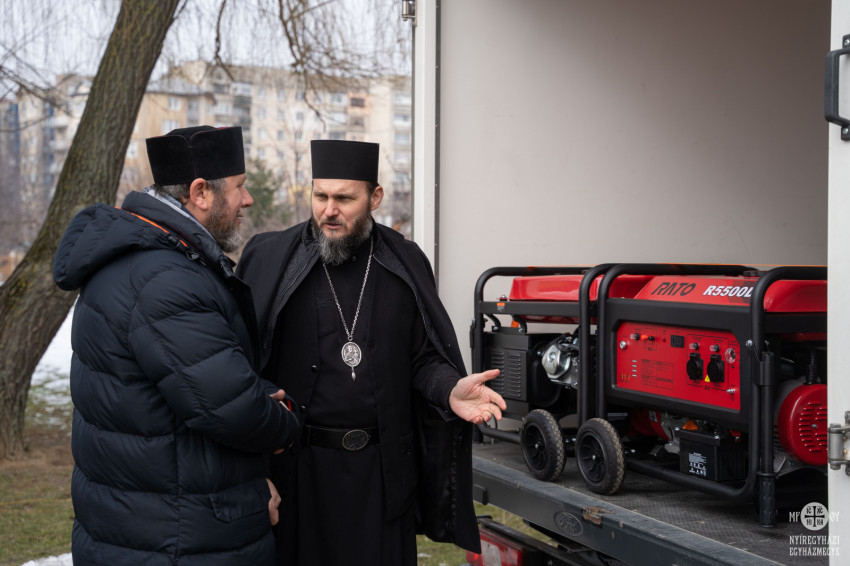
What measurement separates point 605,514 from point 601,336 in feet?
2.18

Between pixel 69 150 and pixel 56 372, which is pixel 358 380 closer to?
pixel 69 150

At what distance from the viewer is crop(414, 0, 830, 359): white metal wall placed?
3.80 meters

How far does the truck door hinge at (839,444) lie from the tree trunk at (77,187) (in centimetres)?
710

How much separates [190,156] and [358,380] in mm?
980

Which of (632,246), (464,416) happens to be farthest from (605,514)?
(632,246)

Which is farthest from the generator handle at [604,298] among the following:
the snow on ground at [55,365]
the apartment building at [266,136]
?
the apartment building at [266,136]

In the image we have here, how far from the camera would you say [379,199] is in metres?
3.33

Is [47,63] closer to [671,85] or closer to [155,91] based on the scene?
[155,91]

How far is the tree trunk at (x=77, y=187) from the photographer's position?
25.8 ft

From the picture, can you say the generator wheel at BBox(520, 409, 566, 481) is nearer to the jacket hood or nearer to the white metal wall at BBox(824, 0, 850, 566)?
the white metal wall at BBox(824, 0, 850, 566)

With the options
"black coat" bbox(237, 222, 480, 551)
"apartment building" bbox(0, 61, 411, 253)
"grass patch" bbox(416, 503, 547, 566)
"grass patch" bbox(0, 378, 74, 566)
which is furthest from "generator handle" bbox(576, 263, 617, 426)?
"apartment building" bbox(0, 61, 411, 253)

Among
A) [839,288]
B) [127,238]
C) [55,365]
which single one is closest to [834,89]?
[839,288]

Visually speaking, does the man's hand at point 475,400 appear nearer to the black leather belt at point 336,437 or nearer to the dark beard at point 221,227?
the black leather belt at point 336,437

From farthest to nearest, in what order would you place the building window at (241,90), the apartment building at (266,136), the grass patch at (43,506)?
1. the building window at (241,90)
2. the apartment building at (266,136)
3. the grass patch at (43,506)
